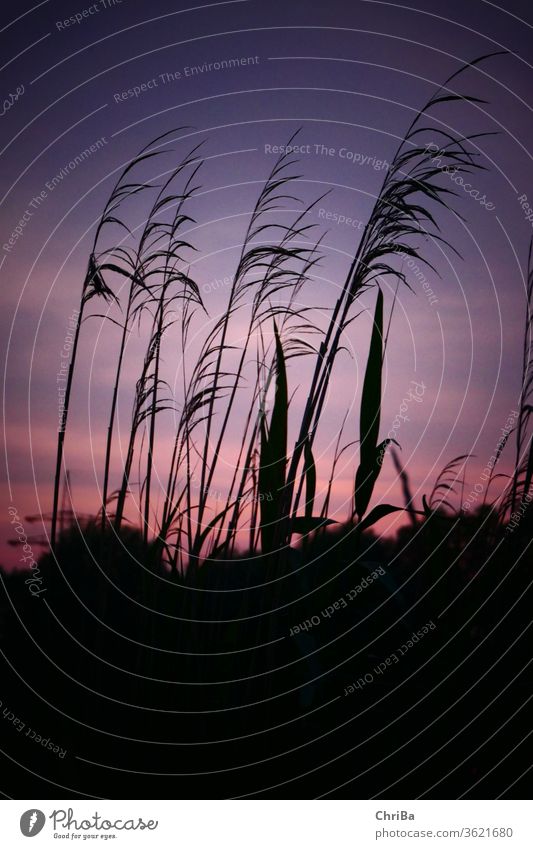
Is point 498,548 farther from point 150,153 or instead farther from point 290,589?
point 150,153

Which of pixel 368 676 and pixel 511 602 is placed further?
pixel 511 602

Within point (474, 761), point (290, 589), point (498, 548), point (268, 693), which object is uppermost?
point (498, 548)

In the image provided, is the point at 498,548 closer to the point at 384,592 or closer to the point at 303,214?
the point at 384,592

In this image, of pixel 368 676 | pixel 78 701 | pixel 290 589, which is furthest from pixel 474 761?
pixel 78 701

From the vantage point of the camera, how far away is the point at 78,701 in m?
2.61

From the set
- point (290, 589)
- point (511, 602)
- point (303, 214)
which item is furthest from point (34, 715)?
point (303, 214)
